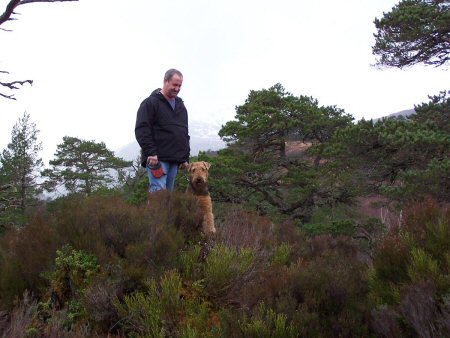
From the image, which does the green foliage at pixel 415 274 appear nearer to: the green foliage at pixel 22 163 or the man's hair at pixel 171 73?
the man's hair at pixel 171 73

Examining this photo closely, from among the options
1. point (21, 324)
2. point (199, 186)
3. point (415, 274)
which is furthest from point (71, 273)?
point (415, 274)

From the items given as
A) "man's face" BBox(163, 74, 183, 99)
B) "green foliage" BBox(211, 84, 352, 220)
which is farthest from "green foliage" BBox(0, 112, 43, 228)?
"man's face" BBox(163, 74, 183, 99)

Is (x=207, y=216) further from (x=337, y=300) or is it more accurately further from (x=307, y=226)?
(x=307, y=226)

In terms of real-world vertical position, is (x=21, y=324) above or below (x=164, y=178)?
below

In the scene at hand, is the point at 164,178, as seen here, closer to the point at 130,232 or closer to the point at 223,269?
the point at 130,232

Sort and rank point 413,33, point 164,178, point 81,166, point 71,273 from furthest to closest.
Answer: point 81,166, point 413,33, point 164,178, point 71,273

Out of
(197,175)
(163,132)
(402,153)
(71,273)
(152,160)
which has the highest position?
(163,132)

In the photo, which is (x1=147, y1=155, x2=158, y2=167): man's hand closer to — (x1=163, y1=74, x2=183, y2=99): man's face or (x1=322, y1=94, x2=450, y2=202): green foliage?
(x1=163, y1=74, x2=183, y2=99): man's face

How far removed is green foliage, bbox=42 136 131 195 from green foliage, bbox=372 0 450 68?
20.2 m

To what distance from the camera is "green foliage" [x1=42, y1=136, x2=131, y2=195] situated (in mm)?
26500

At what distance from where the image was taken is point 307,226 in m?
14.7

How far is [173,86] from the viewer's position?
5.03 metres

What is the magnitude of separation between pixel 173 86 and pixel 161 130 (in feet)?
1.86

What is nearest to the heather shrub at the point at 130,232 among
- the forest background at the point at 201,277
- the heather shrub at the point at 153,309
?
the forest background at the point at 201,277
